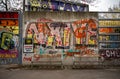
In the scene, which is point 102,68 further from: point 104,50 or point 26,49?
point 26,49

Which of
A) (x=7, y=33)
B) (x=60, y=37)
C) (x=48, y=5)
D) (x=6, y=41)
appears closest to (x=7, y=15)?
(x=7, y=33)

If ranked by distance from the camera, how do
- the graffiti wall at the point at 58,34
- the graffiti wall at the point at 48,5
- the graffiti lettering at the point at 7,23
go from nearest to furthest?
the graffiti lettering at the point at 7,23
the graffiti wall at the point at 58,34
the graffiti wall at the point at 48,5

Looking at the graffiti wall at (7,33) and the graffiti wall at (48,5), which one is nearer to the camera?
the graffiti wall at (7,33)

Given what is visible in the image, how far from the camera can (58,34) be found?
1700 centimetres

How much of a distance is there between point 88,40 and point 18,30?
4688 mm

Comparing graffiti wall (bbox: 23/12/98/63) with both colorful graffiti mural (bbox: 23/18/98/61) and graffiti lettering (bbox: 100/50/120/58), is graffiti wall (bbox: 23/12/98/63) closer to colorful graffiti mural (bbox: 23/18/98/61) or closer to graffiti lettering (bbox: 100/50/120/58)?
colorful graffiti mural (bbox: 23/18/98/61)

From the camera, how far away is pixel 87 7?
29625 millimetres

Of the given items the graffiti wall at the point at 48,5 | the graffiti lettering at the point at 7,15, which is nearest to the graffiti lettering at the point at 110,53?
the graffiti lettering at the point at 7,15

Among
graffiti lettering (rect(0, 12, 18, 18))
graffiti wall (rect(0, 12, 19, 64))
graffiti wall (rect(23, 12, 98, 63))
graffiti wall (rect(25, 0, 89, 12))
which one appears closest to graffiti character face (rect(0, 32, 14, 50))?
graffiti wall (rect(0, 12, 19, 64))

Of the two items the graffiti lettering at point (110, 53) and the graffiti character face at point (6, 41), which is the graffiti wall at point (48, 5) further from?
the graffiti lettering at point (110, 53)

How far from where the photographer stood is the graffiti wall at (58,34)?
16906 millimetres

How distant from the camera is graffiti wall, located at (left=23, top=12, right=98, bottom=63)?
1691cm

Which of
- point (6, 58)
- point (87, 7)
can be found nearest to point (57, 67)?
point (6, 58)

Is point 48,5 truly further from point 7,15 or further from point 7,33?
point 7,33
